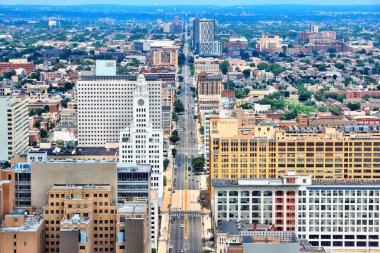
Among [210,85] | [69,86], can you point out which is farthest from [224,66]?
[210,85]

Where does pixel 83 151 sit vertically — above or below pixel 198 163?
above

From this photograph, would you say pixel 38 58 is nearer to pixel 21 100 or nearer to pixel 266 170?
pixel 21 100

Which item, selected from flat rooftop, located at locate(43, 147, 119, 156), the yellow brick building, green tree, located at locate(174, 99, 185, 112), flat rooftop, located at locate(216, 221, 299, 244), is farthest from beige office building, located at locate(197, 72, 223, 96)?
flat rooftop, located at locate(216, 221, 299, 244)

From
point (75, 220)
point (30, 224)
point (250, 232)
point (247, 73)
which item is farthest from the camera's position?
point (247, 73)

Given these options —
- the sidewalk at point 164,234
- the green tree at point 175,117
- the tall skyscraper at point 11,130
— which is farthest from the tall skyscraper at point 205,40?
the sidewalk at point 164,234

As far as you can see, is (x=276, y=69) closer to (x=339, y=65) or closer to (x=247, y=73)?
(x=247, y=73)
